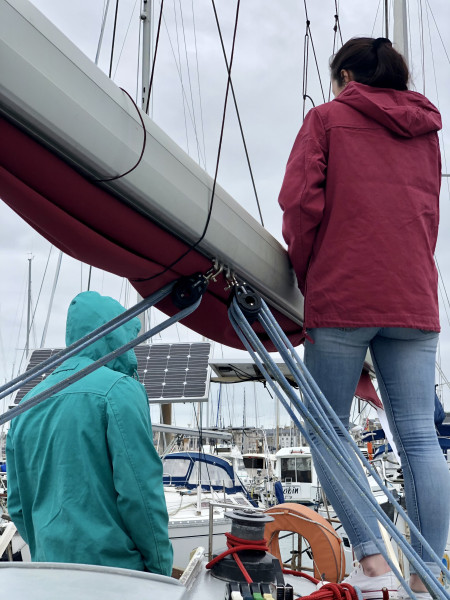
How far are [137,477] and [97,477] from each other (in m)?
0.15

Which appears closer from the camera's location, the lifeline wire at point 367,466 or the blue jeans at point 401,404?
the lifeline wire at point 367,466

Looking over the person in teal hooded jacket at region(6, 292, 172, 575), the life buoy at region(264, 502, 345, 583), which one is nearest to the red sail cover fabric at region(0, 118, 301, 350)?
the person in teal hooded jacket at region(6, 292, 172, 575)

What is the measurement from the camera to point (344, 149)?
5.98 ft

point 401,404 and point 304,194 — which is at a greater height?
point 304,194

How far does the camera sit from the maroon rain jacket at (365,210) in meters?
1.71

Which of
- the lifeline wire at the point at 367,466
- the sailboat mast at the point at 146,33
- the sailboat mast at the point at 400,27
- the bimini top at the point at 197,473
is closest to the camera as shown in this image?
the lifeline wire at the point at 367,466

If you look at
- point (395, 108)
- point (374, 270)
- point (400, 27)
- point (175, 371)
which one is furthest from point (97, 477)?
point (400, 27)

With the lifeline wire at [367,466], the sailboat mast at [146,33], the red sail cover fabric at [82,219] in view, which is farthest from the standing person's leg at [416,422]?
the sailboat mast at [146,33]

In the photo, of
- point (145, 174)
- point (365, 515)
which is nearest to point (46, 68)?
point (145, 174)

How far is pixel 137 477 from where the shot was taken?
6.84 ft

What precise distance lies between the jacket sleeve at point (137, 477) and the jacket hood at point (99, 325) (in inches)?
10.5

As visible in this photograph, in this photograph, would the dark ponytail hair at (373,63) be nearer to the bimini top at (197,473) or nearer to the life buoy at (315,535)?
the life buoy at (315,535)

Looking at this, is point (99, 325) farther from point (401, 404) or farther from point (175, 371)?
point (175, 371)

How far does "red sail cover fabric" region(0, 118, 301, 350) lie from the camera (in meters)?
1.15
